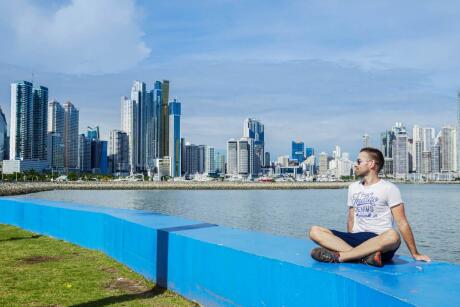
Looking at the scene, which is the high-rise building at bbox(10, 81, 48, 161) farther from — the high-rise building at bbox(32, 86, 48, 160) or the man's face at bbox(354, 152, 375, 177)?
the man's face at bbox(354, 152, 375, 177)

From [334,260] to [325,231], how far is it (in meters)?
0.46

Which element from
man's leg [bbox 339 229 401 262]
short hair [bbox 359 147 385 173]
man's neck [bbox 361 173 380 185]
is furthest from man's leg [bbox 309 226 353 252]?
short hair [bbox 359 147 385 173]

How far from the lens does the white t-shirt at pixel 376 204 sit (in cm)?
513

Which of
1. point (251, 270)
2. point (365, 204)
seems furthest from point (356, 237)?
point (251, 270)

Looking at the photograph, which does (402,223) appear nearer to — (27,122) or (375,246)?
(375,246)

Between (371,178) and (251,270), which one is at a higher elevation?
(371,178)

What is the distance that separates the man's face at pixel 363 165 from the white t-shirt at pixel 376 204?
16 centimetres

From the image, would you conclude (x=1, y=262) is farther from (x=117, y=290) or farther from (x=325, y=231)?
(x=325, y=231)

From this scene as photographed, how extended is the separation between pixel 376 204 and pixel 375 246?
548 millimetres

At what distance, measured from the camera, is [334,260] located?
4949 millimetres

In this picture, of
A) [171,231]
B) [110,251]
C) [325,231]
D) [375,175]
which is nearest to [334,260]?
[325,231]

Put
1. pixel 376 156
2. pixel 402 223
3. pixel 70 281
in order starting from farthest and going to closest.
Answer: pixel 70 281 < pixel 376 156 < pixel 402 223

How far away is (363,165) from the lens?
5.39m

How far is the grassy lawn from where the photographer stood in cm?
671
